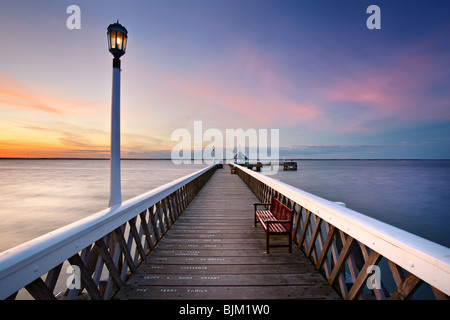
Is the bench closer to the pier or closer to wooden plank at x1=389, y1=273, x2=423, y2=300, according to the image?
the pier

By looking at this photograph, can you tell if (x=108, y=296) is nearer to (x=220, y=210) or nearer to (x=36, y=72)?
(x=220, y=210)

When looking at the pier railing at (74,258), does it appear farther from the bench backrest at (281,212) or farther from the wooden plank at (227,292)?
the bench backrest at (281,212)

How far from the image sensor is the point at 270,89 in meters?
18.9

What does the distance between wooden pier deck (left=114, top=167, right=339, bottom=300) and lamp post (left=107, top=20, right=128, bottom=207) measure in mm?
1133

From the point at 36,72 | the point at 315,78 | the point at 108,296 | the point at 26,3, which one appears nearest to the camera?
the point at 108,296

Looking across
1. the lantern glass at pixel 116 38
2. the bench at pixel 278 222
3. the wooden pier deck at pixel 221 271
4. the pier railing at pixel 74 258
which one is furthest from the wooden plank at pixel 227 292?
the lantern glass at pixel 116 38

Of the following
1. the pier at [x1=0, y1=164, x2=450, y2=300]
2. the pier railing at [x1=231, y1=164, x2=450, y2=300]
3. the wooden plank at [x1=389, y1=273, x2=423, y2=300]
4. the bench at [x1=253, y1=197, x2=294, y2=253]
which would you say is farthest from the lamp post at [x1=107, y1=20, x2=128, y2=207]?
the wooden plank at [x1=389, y1=273, x2=423, y2=300]

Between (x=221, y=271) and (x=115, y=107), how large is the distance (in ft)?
8.97

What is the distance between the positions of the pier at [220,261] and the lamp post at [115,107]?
288 mm

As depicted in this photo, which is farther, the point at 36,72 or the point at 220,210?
the point at 36,72

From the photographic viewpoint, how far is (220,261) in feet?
9.87

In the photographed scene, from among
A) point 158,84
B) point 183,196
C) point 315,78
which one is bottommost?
point 183,196
